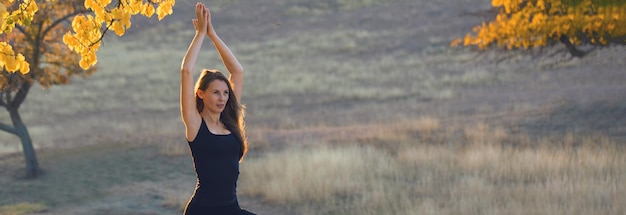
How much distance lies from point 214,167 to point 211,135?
18 cm

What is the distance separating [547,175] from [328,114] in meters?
13.4

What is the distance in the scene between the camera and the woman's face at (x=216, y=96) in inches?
218

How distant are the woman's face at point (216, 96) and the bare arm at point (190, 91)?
0.23ft

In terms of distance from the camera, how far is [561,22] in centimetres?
1612

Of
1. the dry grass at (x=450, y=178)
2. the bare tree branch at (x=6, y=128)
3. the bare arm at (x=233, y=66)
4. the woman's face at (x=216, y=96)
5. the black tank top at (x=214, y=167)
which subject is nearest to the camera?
the black tank top at (x=214, y=167)

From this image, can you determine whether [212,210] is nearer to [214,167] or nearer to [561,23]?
[214,167]

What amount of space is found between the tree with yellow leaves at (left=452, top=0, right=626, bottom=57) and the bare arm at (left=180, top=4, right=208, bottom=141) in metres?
10.9

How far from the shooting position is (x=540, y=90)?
2777cm

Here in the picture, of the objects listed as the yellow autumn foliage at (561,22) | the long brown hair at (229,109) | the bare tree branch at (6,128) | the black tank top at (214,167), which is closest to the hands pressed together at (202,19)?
the long brown hair at (229,109)

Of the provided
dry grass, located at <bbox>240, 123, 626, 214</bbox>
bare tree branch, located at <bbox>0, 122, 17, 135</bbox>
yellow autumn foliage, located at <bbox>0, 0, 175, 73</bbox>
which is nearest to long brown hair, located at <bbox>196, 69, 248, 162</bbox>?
yellow autumn foliage, located at <bbox>0, 0, 175, 73</bbox>

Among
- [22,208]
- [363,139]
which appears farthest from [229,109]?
[363,139]

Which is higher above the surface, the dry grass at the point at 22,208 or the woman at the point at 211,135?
the woman at the point at 211,135

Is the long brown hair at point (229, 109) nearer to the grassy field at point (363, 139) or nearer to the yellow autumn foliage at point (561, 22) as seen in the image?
the grassy field at point (363, 139)

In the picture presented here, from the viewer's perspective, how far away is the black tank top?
534 cm
